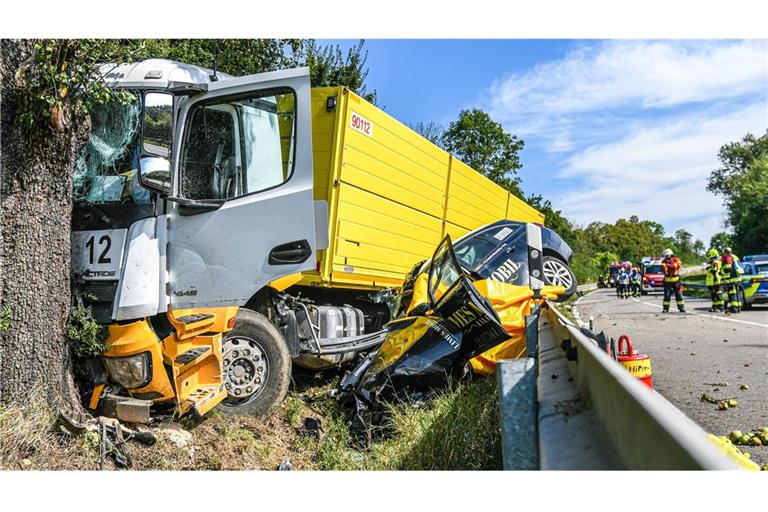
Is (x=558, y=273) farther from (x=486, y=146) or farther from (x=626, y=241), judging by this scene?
(x=626, y=241)

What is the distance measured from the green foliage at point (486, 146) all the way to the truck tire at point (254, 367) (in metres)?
15.1

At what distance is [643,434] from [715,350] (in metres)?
7.59

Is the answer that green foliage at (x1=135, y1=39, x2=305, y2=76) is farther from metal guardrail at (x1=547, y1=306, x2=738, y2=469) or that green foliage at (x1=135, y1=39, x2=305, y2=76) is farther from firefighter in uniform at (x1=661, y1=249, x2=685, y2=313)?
firefighter in uniform at (x1=661, y1=249, x2=685, y2=313)

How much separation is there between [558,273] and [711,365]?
209 centimetres

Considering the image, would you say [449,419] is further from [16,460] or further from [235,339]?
[16,460]

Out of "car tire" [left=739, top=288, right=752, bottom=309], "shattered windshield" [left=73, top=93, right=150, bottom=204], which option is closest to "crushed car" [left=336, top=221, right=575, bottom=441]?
"shattered windshield" [left=73, top=93, right=150, bottom=204]

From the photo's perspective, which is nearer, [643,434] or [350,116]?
[643,434]

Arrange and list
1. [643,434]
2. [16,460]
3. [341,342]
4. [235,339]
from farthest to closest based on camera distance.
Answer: [341,342] < [235,339] < [16,460] < [643,434]

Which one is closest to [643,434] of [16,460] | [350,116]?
[16,460]

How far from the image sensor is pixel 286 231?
16.2 feet

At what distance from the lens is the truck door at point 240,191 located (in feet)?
15.0

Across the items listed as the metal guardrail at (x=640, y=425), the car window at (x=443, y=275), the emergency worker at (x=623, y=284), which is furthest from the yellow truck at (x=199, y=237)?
the emergency worker at (x=623, y=284)

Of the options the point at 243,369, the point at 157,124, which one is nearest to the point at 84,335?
the point at 243,369

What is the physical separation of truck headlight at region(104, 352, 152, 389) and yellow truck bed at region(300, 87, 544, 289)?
2.28 metres
